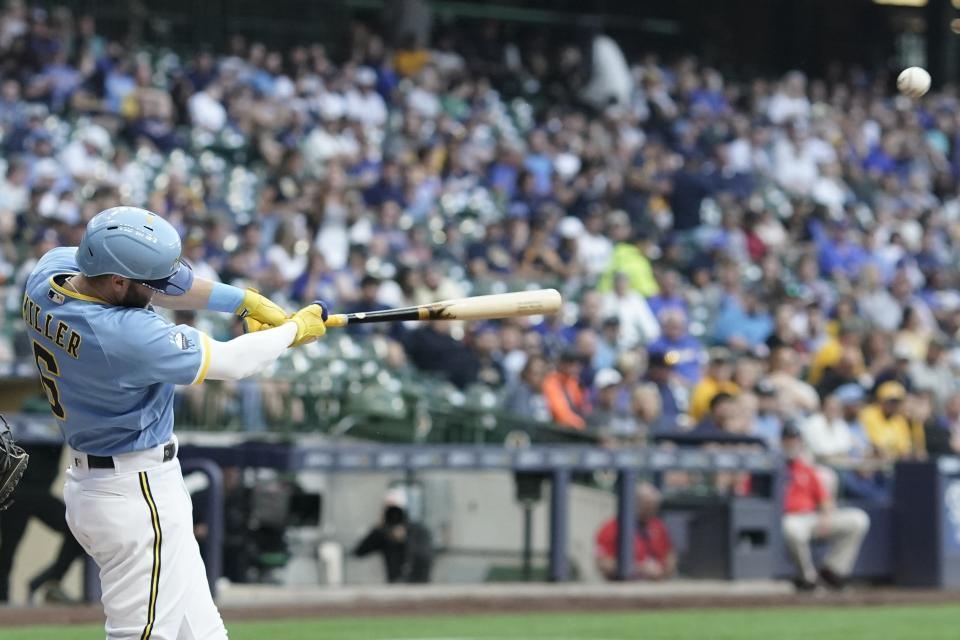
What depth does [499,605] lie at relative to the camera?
1013 cm

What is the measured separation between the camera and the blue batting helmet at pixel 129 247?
4.83m

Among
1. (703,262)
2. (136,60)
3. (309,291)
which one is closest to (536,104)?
(703,262)

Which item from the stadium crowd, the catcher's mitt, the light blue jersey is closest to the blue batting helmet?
the light blue jersey

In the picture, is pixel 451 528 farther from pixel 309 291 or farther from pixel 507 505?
pixel 309 291

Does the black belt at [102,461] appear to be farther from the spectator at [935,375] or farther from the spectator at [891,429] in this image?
the spectator at [935,375]

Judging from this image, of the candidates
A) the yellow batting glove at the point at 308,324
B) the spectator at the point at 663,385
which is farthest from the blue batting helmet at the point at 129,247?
the spectator at the point at 663,385

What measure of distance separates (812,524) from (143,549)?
763 cm

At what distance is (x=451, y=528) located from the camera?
1120cm

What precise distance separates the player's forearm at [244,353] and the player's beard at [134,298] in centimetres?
26

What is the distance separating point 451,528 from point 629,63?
40.1 ft

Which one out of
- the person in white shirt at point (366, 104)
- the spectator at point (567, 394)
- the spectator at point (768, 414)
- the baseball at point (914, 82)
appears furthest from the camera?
the person in white shirt at point (366, 104)

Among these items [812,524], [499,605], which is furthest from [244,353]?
[812,524]

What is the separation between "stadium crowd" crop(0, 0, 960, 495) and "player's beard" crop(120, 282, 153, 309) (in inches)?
241

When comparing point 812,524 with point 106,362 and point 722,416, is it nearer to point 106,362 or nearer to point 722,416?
point 722,416
